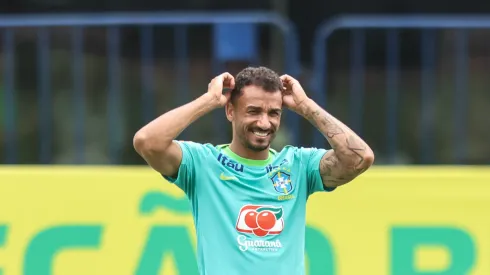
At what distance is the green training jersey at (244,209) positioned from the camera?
391 centimetres

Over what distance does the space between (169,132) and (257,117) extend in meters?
0.36

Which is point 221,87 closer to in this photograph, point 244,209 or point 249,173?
point 249,173

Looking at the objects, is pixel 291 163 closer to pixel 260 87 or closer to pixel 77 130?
pixel 260 87

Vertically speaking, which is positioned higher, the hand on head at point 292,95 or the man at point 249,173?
the hand on head at point 292,95

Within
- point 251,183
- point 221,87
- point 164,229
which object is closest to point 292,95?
point 221,87

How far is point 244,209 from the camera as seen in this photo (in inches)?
156

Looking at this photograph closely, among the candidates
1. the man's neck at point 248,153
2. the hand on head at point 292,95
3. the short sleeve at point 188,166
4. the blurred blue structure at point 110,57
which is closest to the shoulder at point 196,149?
the short sleeve at point 188,166

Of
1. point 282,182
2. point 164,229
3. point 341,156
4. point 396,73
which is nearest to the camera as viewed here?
point 282,182

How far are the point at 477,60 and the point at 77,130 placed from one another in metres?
2.78

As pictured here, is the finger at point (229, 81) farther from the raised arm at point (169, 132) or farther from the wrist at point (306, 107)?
the wrist at point (306, 107)

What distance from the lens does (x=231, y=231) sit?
394 centimetres

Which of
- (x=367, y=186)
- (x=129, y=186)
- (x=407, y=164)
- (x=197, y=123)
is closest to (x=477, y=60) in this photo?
(x=407, y=164)

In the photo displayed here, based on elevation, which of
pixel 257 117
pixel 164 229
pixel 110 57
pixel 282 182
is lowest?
pixel 164 229

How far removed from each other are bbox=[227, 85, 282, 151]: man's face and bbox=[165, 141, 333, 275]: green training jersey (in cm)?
12
